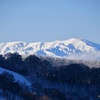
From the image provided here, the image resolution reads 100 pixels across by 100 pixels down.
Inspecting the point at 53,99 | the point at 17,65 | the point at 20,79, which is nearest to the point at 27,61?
the point at 17,65

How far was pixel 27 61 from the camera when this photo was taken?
126m

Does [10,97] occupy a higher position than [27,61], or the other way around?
[27,61]

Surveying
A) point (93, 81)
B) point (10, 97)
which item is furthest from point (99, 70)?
point (10, 97)

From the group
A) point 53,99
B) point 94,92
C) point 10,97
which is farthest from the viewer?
point 94,92

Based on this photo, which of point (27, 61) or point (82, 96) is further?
point (27, 61)

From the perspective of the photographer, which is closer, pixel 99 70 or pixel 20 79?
pixel 20 79

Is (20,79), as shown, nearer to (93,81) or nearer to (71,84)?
(71,84)

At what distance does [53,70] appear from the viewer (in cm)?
12094

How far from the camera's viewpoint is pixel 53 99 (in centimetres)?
8106

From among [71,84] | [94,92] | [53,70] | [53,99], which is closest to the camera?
[53,99]

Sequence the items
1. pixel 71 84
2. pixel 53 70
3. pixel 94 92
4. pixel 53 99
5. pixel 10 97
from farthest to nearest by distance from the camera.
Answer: pixel 53 70 → pixel 71 84 → pixel 94 92 → pixel 53 99 → pixel 10 97

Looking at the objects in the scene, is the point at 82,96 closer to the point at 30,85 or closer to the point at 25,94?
the point at 30,85

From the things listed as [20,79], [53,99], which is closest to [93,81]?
[20,79]

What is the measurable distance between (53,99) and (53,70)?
40.0 meters
